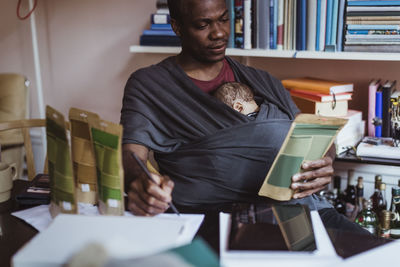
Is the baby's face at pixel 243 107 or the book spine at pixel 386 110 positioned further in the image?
the book spine at pixel 386 110

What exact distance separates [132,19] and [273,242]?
2.08m

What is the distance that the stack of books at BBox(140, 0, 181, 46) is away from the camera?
2.33 metres

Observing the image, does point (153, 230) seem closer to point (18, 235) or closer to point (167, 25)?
point (18, 235)

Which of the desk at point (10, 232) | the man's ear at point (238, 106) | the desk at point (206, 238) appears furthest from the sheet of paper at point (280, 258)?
the man's ear at point (238, 106)

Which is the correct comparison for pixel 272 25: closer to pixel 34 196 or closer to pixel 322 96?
pixel 322 96

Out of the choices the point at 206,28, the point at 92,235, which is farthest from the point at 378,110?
the point at 92,235

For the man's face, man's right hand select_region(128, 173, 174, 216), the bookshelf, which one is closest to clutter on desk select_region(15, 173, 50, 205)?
man's right hand select_region(128, 173, 174, 216)

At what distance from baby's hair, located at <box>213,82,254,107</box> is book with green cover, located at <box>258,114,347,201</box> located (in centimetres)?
43

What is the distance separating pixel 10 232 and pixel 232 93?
82cm

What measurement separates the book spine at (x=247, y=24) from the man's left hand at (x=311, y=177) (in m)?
0.99

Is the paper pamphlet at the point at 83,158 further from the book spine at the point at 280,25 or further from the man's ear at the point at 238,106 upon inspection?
the book spine at the point at 280,25

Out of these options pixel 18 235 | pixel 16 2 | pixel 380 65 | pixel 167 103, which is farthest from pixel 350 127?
pixel 16 2

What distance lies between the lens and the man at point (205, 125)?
4.75 ft

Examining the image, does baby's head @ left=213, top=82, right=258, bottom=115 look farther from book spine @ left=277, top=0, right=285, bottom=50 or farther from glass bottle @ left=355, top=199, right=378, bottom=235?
glass bottle @ left=355, top=199, right=378, bottom=235
